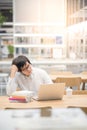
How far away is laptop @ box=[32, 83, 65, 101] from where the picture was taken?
3.48 metres

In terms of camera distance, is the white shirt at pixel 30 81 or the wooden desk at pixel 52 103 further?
the white shirt at pixel 30 81

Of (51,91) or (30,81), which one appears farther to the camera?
(30,81)

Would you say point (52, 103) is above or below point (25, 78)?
below

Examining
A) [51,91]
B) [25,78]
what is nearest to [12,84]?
[25,78]

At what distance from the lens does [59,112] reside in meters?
2.04

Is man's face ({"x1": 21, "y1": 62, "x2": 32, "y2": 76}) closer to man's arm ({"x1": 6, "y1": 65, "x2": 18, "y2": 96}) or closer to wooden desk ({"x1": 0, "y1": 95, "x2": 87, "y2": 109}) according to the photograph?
man's arm ({"x1": 6, "y1": 65, "x2": 18, "y2": 96})

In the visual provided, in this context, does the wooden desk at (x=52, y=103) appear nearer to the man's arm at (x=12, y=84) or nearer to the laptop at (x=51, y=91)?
the laptop at (x=51, y=91)

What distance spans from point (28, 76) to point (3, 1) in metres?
7.25

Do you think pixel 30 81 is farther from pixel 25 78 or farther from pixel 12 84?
pixel 12 84

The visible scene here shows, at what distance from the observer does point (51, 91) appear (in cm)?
353

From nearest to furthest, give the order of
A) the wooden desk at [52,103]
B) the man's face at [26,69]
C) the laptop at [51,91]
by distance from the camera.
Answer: the wooden desk at [52,103] → the laptop at [51,91] → the man's face at [26,69]

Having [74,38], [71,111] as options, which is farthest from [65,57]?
[71,111]

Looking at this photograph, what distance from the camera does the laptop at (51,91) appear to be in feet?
11.4

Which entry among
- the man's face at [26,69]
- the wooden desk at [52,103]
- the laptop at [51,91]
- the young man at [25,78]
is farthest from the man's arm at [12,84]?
the laptop at [51,91]
